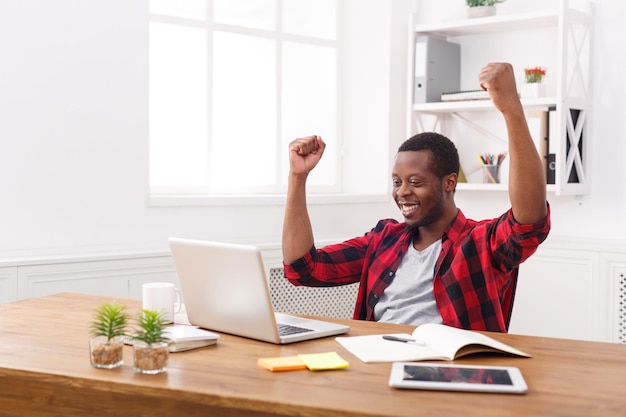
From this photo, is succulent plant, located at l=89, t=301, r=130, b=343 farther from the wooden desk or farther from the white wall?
the white wall

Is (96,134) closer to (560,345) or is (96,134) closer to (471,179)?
(471,179)

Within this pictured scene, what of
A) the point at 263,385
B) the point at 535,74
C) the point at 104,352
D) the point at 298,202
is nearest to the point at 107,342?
the point at 104,352

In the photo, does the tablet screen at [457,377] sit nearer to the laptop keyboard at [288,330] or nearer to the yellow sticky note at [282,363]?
the yellow sticky note at [282,363]

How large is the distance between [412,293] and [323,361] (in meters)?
0.69

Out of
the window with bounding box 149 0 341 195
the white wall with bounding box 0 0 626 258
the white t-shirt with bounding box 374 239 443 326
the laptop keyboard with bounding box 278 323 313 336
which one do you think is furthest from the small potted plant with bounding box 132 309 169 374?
the window with bounding box 149 0 341 195

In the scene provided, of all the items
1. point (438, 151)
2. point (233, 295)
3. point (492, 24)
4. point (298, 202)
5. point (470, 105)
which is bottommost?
point (233, 295)

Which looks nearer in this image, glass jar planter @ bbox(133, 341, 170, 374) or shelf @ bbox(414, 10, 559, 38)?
glass jar planter @ bbox(133, 341, 170, 374)

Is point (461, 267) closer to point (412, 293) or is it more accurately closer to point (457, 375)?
point (412, 293)

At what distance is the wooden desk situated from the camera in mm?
1387

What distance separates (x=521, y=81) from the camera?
4.00 meters

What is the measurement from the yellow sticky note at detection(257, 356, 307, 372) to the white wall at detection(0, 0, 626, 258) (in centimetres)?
181

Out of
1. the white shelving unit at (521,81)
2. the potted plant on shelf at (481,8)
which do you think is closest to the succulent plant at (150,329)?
the white shelving unit at (521,81)

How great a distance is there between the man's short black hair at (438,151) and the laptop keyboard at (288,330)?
25.7 inches

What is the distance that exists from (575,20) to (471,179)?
0.91 meters
